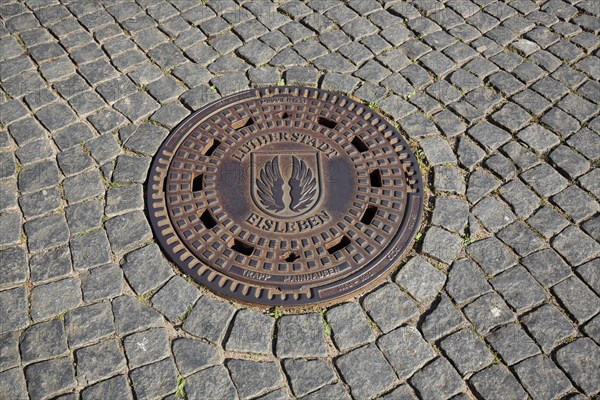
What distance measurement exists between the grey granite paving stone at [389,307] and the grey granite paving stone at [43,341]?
143cm

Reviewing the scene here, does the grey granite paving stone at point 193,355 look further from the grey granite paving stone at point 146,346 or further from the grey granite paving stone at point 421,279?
the grey granite paving stone at point 421,279

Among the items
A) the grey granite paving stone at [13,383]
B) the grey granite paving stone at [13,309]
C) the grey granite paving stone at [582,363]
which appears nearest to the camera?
the grey granite paving stone at [13,383]

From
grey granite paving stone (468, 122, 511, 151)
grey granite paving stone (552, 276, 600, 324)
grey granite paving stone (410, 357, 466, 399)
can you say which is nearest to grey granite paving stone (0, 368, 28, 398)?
grey granite paving stone (410, 357, 466, 399)

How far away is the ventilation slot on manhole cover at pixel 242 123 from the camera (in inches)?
143

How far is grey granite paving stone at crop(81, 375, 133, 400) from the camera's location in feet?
8.54

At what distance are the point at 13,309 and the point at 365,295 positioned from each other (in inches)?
66.6

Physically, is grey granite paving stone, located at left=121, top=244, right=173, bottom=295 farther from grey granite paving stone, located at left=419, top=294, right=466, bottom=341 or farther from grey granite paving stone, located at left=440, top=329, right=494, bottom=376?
grey granite paving stone, located at left=440, top=329, right=494, bottom=376

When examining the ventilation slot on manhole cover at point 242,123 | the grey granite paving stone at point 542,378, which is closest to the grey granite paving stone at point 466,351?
the grey granite paving stone at point 542,378

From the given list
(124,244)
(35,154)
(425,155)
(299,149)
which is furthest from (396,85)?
(35,154)

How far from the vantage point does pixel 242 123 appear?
368 centimetres

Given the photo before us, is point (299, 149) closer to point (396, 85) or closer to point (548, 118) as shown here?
point (396, 85)

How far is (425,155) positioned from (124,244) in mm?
1781

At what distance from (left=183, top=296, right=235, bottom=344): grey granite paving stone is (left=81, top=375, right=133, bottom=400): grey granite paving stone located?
14.5 inches

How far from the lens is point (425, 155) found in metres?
3.57
